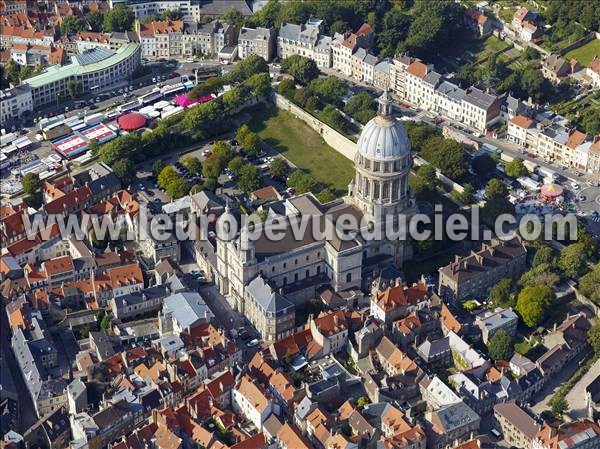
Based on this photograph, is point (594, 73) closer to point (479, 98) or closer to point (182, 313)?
point (479, 98)

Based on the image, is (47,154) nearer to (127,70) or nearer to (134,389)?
(127,70)

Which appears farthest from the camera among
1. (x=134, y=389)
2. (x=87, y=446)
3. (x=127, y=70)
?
(x=127, y=70)

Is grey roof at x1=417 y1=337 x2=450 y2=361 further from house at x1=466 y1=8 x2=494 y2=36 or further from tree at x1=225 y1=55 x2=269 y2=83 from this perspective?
house at x1=466 y1=8 x2=494 y2=36

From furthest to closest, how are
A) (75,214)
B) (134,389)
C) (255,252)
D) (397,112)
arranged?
(397,112) → (75,214) → (255,252) → (134,389)

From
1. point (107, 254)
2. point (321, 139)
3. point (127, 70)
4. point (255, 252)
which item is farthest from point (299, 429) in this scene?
point (127, 70)

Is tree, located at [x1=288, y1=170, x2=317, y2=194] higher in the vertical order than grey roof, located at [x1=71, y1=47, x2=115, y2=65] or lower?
lower

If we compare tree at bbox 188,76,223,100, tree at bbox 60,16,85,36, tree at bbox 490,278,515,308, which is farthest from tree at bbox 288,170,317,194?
tree at bbox 60,16,85,36

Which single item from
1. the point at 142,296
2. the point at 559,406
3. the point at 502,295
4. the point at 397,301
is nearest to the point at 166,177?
the point at 142,296
